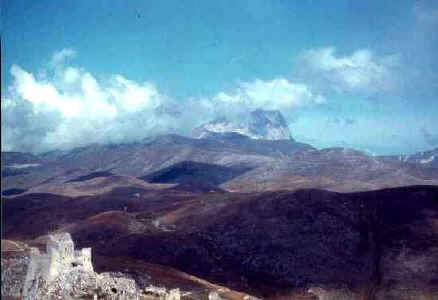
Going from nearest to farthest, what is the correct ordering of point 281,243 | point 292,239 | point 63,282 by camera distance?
1. point 63,282
2. point 281,243
3. point 292,239

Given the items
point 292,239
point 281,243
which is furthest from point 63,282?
point 292,239

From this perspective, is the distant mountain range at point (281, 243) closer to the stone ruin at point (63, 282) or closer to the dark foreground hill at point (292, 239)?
the dark foreground hill at point (292, 239)

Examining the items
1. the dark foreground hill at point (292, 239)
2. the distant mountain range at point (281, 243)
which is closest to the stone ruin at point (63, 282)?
the distant mountain range at point (281, 243)

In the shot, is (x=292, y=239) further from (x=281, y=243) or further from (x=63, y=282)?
(x=63, y=282)

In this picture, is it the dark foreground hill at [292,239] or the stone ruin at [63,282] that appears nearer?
the stone ruin at [63,282]

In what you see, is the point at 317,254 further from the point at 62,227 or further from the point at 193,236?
the point at 62,227

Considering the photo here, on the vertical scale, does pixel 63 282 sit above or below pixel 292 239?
above
